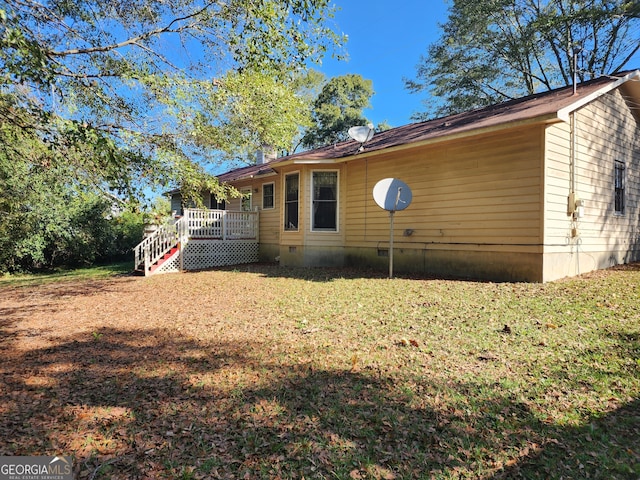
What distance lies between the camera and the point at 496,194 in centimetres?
795

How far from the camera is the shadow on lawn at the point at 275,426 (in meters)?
2.12

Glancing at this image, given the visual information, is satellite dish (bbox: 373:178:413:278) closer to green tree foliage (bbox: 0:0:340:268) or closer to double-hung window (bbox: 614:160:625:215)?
green tree foliage (bbox: 0:0:340:268)

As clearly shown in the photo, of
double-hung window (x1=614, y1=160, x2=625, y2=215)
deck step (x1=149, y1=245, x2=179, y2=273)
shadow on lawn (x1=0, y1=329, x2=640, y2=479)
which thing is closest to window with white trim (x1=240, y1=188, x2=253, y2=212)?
deck step (x1=149, y1=245, x2=179, y2=273)

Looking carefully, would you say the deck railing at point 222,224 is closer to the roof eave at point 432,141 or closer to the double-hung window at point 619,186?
the roof eave at point 432,141

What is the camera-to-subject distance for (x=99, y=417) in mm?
2652

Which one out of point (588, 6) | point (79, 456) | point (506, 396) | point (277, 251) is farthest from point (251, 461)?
point (588, 6)

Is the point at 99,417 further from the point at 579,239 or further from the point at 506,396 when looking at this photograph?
the point at 579,239

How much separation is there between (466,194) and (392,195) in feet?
5.70

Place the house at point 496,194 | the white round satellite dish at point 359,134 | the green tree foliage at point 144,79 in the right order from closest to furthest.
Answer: the green tree foliage at point 144,79
the house at point 496,194
the white round satellite dish at point 359,134

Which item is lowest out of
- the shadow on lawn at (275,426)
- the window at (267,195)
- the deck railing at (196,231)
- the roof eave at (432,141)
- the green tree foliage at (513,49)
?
the shadow on lawn at (275,426)

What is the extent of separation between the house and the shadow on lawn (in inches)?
219

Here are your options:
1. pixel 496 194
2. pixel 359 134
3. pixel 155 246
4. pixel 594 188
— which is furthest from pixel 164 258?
pixel 594 188

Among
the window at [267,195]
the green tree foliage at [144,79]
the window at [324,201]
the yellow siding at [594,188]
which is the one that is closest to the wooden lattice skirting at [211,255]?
the window at [267,195]

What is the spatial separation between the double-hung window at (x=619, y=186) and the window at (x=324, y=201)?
7759 millimetres
